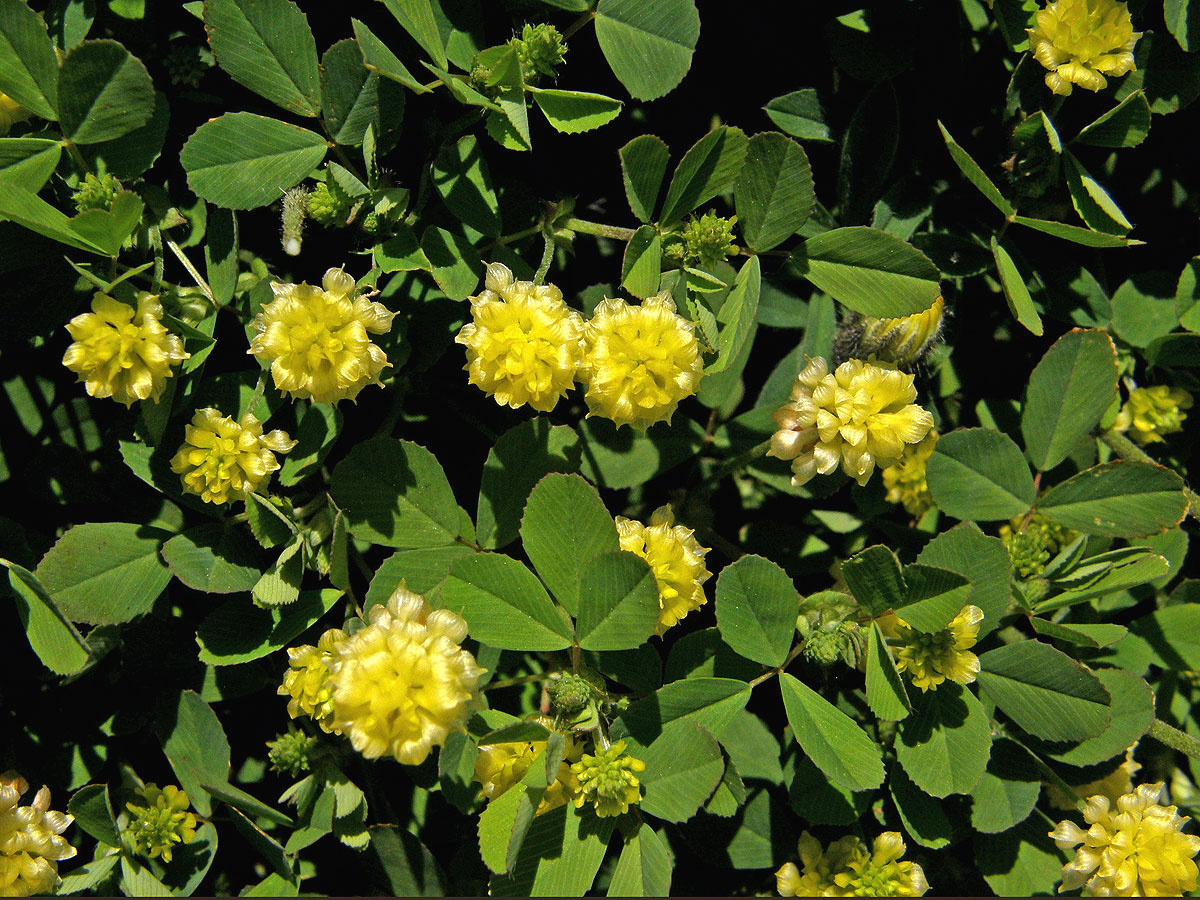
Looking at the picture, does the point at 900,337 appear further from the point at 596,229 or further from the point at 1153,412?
the point at 1153,412

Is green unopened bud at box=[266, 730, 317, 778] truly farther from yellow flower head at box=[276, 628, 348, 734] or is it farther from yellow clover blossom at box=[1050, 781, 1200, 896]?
yellow clover blossom at box=[1050, 781, 1200, 896]

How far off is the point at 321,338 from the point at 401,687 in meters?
0.75

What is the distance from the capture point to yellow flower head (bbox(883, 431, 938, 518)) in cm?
254

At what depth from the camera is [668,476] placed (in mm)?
2729

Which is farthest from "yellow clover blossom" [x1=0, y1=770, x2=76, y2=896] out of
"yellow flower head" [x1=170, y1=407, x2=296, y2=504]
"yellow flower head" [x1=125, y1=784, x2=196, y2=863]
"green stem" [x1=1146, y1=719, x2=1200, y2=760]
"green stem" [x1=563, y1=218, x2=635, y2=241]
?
"green stem" [x1=1146, y1=719, x2=1200, y2=760]

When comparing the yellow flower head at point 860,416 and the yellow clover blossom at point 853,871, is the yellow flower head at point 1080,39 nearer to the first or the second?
the yellow flower head at point 860,416

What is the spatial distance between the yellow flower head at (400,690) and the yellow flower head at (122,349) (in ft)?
2.44

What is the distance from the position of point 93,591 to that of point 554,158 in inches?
64.3

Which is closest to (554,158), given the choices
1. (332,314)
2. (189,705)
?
(332,314)

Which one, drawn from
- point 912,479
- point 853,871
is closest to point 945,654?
point 912,479

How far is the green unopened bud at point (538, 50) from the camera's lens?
2016mm

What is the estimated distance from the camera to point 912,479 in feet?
8.33

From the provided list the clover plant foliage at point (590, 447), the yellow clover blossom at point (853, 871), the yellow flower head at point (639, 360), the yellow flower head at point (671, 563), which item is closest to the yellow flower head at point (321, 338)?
the clover plant foliage at point (590, 447)

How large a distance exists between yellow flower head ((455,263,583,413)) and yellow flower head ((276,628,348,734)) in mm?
717
